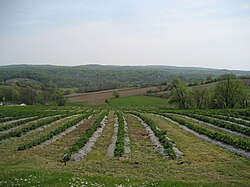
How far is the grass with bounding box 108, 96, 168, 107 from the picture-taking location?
86.2 metres

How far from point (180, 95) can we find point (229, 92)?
13.8 metres

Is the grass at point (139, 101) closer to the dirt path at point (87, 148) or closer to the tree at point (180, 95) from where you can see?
the tree at point (180, 95)

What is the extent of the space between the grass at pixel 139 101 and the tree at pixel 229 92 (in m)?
21.4

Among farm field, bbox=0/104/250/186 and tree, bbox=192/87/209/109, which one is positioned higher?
farm field, bbox=0/104/250/186

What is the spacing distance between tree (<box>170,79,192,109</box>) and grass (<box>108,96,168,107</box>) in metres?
9.35

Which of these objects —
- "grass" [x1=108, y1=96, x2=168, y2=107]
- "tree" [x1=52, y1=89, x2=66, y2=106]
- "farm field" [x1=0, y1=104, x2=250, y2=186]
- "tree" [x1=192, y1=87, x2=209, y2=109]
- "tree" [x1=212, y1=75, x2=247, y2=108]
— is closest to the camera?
"farm field" [x1=0, y1=104, x2=250, y2=186]

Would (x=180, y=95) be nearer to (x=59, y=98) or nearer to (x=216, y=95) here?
(x=216, y=95)

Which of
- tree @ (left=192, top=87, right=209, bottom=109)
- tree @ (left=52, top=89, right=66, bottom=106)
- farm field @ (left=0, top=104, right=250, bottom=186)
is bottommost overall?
tree @ (left=52, top=89, right=66, bottom=106)

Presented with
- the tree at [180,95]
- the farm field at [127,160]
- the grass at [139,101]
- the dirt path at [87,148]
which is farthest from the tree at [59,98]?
the dirt path at [87,148]

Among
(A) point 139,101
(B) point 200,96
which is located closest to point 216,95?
(B) point 200,96

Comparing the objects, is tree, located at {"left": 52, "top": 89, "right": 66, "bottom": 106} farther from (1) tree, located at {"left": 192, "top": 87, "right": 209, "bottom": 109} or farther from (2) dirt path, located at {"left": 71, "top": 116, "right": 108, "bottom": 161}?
(2) dirt path, located at {"left": 71, "top": 116, "right": 108, "bottom": 161}

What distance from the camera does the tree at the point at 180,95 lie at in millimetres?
72088

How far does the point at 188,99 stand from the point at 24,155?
60737 mm

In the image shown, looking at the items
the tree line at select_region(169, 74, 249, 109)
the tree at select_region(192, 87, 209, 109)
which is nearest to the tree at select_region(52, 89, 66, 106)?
the tree line at select_region(169, 74, 249, 109)
